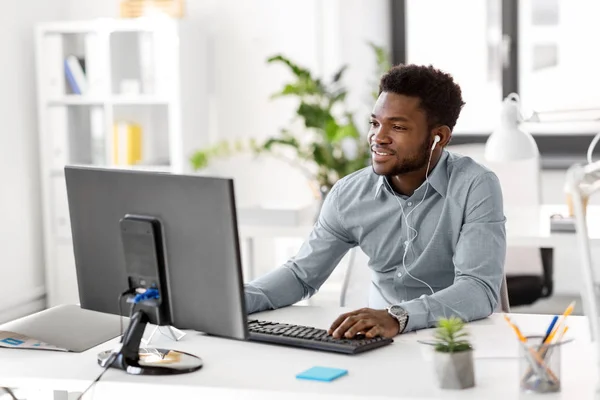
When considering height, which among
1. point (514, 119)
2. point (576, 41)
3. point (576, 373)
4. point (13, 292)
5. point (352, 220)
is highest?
point (576, 41)

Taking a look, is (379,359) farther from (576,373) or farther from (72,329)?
(72,329)

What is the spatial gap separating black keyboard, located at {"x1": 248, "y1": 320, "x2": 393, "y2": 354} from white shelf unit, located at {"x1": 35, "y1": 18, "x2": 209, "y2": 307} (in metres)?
3.16

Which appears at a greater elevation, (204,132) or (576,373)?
(204,132)

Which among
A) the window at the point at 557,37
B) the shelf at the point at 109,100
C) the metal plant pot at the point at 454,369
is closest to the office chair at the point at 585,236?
the metal plant pot at the point at 454,369

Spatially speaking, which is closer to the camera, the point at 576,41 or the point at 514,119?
the point at 514,119

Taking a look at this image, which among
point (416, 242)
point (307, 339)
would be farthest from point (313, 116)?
point (307, 339)

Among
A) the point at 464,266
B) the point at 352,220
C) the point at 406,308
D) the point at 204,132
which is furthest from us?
the point at 204,132

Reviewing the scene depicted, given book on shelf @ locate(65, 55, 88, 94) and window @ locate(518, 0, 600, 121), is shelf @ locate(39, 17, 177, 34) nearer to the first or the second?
book on shelf @ locate(65, 55, 88, 94)

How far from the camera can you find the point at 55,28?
16.9 ft

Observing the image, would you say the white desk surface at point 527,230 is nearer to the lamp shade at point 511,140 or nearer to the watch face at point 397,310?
the lamp shade at point 511,140

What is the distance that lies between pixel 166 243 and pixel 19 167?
353 cm

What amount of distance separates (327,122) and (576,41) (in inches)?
66.8

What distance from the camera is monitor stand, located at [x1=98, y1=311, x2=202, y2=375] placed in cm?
184

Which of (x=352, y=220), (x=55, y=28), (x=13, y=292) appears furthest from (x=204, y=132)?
(x=352, y=220)
